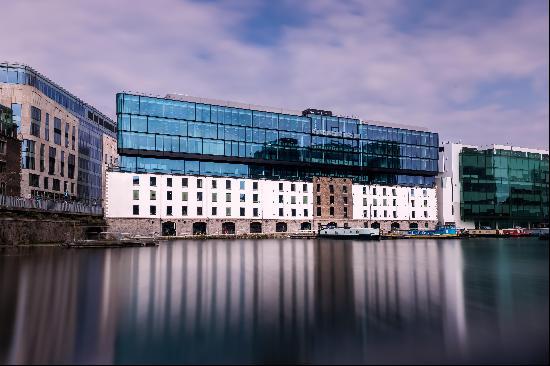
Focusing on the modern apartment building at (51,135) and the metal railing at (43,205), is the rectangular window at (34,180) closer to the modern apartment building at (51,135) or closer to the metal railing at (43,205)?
the modern apartment building at (51,135)

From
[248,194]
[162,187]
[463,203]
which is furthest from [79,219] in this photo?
[463,203]

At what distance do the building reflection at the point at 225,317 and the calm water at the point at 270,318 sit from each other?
0.05 meters

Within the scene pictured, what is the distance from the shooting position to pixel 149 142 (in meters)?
107

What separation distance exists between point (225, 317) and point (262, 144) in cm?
10263

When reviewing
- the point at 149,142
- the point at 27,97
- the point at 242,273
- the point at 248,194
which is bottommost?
the point at 242,273

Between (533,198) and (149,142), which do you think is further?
(533,198)

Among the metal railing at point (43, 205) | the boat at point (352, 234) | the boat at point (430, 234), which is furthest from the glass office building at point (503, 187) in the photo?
the metal railing at point (43, 205)

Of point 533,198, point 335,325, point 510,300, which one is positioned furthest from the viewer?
point 533,198

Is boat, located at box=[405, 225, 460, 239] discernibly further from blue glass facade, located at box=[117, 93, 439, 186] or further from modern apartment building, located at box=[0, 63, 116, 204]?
modern apartment building, located at box=[0, 63, 116, 204]

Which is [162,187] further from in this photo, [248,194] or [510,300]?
[510,300]

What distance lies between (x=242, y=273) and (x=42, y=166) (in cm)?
8673

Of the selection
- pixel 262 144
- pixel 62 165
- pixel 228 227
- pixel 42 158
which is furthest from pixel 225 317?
pixel 62 165

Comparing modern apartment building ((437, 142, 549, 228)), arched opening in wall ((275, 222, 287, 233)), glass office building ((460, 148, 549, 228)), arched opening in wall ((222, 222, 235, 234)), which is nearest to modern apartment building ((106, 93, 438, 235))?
arched opening in wall ((275, 222, 287, 233))

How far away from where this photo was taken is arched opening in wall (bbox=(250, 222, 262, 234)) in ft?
382
